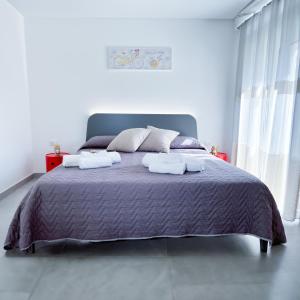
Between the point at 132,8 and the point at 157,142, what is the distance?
184 cm

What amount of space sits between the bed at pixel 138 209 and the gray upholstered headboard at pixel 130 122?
6.11 ft

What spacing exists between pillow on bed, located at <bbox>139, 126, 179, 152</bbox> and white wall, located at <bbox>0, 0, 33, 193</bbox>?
1749 mm

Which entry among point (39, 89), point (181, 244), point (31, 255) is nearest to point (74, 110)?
point (39, 89)

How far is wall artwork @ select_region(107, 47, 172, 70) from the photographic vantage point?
3520 mm

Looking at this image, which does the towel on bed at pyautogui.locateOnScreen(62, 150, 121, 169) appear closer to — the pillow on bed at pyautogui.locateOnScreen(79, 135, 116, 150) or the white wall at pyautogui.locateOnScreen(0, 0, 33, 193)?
the pillow on bed at pyautogui.locateOnScreen(79, 135, 116, 150)

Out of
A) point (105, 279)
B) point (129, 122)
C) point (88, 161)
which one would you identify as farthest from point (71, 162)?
point (129, 122)

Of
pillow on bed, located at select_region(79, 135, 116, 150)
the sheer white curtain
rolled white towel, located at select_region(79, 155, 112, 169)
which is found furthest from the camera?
pillow on bed, located at select_region(79, 135, 116, 150)

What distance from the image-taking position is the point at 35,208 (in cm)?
168

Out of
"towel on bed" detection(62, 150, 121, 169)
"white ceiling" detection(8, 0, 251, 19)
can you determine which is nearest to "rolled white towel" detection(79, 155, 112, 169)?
"towel on bed" detection(62, 150, 121, 169)

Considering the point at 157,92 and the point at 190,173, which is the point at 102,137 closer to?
the point at 157,92

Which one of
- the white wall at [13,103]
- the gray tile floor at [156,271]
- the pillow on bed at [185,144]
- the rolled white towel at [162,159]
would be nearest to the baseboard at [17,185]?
the white wall at [13,103]

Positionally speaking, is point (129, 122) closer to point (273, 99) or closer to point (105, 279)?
point (273, 99)

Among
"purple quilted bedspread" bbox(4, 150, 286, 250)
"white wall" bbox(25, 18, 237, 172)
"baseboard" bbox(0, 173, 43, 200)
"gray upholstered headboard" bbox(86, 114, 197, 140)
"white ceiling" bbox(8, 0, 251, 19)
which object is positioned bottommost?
"baseboard" bbox(0, 173, 43, 200)

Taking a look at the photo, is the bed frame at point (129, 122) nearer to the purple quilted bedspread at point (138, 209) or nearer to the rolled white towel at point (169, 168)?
the rolled white towel at point (169, 168)
